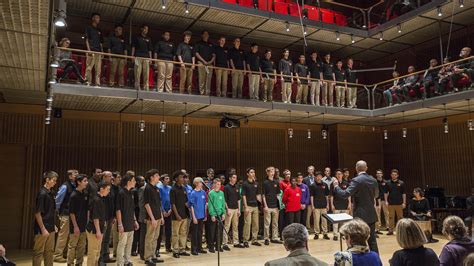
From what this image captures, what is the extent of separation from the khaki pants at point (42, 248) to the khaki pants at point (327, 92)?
7.52m

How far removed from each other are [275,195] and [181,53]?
13.0 ft

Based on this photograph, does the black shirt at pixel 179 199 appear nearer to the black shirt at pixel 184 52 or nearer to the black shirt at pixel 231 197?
the black shirt at pixel 231 197

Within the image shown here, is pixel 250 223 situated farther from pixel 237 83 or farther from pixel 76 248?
pixel 76 248

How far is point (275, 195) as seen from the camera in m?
8.59

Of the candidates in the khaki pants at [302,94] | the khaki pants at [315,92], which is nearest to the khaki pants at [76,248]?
the khaki pants at [302,94]

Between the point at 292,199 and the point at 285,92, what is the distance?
112 inches

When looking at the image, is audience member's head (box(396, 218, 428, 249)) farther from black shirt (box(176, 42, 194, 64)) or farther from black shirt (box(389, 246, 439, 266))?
black shirt (box(176, 42, 194, 64))

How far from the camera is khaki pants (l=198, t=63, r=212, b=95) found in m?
8.91

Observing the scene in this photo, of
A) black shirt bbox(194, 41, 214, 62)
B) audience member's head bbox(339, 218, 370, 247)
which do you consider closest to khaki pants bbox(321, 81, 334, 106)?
black shirt bbox(194, 41, 214, 62)

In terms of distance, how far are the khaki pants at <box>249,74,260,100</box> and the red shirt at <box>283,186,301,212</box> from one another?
7.92 feet

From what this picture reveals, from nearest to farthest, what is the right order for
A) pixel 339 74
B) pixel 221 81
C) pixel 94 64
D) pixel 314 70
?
1. pixel 94 64
2. pixel 221 81
3. pixel 314 70
4. pixel 339 74

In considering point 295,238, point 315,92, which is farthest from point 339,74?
point 295,238

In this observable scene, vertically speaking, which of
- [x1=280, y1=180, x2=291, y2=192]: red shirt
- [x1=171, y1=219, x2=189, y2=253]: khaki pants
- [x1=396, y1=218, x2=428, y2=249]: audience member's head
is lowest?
[x1=171, y1=219, x2=189, y2=253]: khaki pants

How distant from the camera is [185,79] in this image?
28.5 feet
